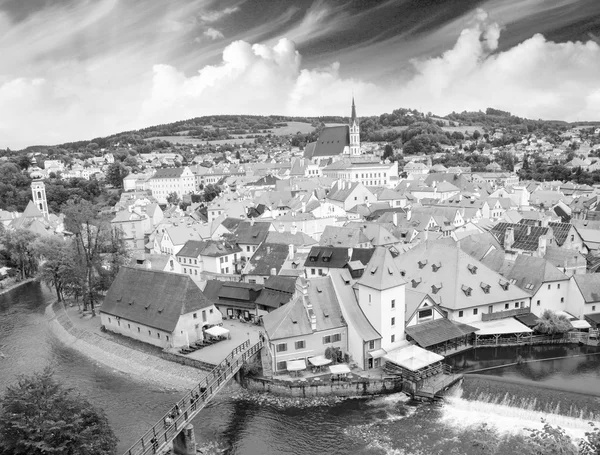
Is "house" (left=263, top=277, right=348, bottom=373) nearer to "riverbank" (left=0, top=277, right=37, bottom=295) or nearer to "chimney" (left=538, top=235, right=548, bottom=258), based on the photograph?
"chimney" (left=538, top=235, right=548, bottom=258)

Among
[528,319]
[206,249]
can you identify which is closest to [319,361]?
[528,319]

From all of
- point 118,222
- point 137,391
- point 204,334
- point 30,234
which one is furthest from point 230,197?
point 137,391

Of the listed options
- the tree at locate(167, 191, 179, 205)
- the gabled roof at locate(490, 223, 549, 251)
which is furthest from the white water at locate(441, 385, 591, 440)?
the tree at locate(167, 191, 179, 205)

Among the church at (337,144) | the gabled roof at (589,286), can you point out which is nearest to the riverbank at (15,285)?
Answer: the gabled roof at (589,286)

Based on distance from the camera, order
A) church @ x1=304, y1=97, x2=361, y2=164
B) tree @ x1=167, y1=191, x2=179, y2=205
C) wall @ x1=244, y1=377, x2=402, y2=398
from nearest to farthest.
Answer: wall @ x1=244, y1=377, x2=402, y2=398 → tree @ x1=167, y1=191, x2=179, y2=205 → church @ x1=304, y1=97, x2=361, y2=164

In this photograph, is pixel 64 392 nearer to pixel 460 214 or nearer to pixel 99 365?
pixel 99 365

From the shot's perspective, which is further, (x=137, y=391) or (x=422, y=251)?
(x=422, y=251)

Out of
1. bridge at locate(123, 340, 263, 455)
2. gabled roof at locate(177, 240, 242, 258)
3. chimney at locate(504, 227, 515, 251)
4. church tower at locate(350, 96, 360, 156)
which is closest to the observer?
bridge at locate(123, 340, 263, 455)
